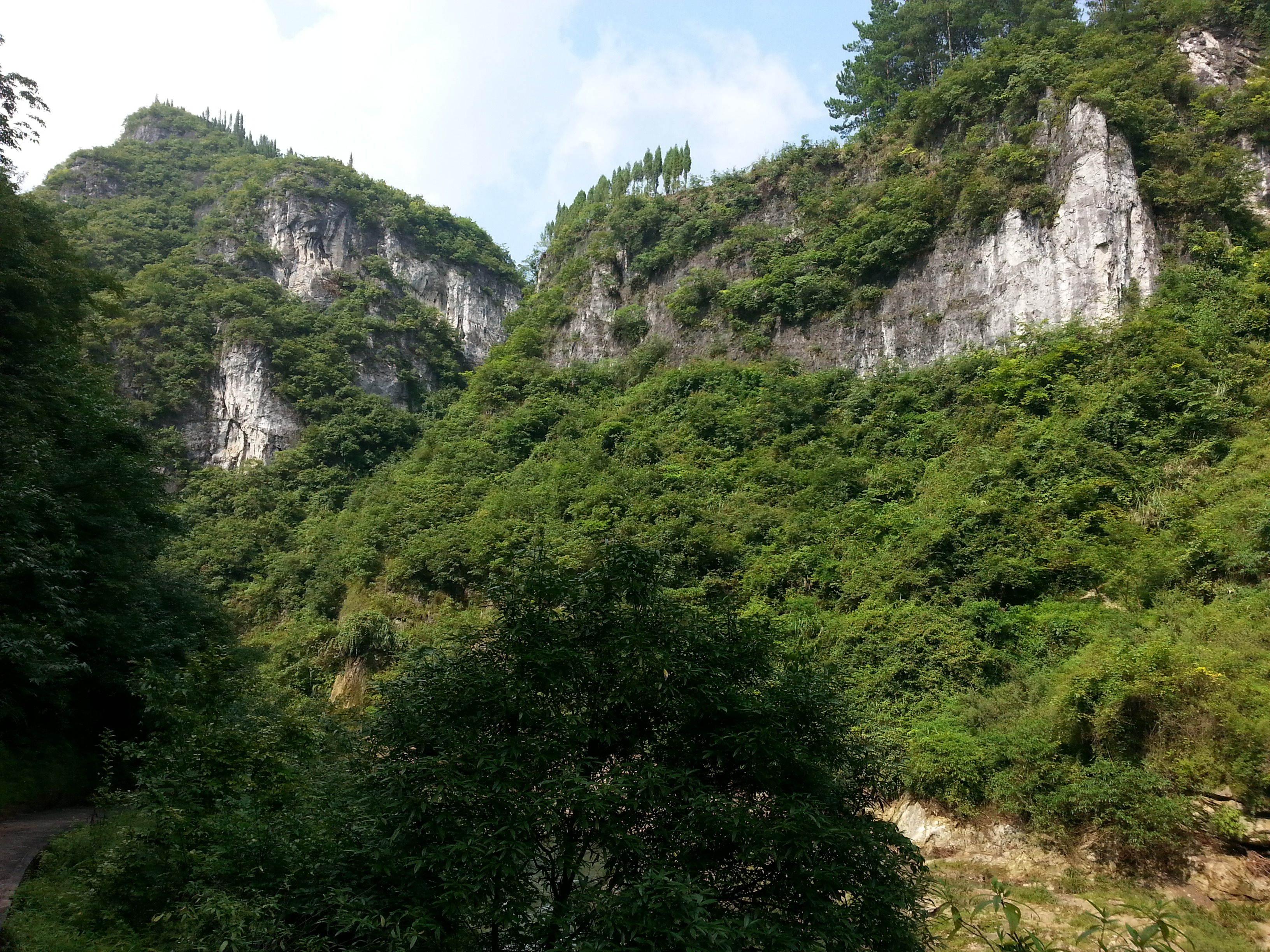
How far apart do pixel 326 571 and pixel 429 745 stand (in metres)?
27.0

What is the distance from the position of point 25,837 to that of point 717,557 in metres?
17.9

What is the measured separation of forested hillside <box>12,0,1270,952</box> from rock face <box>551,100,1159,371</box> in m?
0.63

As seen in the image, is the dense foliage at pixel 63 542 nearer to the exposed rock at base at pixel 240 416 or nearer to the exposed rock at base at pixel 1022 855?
the exposed rock at base at pixel 1022 855

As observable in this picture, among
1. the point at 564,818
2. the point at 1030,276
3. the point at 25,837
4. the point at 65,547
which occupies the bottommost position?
the point at 25,837

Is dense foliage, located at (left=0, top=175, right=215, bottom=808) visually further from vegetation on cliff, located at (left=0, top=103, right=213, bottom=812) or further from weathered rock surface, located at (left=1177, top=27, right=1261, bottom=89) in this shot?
weathered rock surface, located at (left=1177, top=27, right=1261, bottom=89)

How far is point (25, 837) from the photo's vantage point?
8594 mm

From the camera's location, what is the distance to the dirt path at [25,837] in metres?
6.92

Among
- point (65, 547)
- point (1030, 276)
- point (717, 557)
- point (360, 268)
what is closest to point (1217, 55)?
point (1030, 276)

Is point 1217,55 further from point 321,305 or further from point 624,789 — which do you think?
point 321,305

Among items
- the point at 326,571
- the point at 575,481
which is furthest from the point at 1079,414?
the point at 326,571

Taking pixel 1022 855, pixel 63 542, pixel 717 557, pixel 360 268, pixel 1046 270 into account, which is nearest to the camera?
pixel 63 542

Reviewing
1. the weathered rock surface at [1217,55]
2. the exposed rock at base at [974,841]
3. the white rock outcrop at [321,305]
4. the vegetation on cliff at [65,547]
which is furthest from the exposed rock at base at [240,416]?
the weathered rock surface at [1217,55]

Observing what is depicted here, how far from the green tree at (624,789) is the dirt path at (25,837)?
4.09 metres

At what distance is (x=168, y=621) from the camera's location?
13992mm
